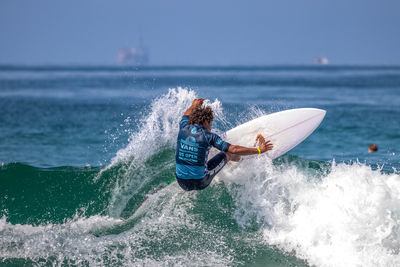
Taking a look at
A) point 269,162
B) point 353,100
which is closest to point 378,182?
point 269,162

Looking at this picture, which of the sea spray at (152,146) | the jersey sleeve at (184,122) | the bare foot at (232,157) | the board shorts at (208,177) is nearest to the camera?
the jersey sleeve at (184,122)

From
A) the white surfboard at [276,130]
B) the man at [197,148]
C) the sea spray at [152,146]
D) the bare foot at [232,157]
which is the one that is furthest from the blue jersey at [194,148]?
the sea spray at [152,146]

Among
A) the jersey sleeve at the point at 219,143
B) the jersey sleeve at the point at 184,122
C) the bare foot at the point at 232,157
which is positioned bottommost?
the bare foot at the point at 232,157

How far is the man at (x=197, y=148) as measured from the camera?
634 cm

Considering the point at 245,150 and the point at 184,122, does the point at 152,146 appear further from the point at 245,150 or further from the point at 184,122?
the point at 245,150

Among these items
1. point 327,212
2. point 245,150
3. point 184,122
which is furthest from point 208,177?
point 327,212

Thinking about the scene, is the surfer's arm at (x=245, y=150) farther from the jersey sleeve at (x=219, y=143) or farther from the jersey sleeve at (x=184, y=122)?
the jersey sleeve at (x=184, y=122)

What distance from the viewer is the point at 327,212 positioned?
6.32 meters

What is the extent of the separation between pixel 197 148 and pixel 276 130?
205 centimetres

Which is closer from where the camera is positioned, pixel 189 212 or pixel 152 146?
pixel 189 212

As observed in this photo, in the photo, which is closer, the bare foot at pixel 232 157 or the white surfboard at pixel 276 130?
the bare foot at pixel 232 157

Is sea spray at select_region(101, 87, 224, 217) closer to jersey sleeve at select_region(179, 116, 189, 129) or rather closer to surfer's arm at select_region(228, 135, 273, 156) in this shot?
jersey sleeve at select_region(179, 116, 189, 129)

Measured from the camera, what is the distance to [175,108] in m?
8.67

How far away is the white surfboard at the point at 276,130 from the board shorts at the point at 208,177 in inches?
33.8
